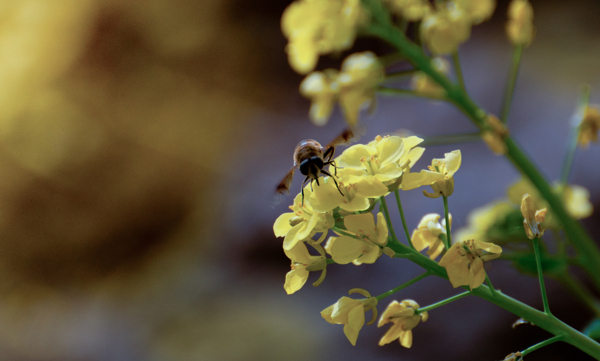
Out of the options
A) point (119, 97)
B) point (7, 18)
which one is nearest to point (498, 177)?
point (119, 97)

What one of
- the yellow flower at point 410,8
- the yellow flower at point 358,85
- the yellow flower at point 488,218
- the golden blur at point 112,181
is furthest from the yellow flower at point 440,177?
the golden blur at point 112,181

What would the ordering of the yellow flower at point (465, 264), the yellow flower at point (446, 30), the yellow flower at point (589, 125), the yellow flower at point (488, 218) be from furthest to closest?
the yellow flower at point (488, 218), the yellow flower at point (589, 125), the yellow flower at point (446, 30), the yellow flower at point (465, 264)

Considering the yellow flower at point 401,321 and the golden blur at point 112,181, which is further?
the golden blur at point 112,181

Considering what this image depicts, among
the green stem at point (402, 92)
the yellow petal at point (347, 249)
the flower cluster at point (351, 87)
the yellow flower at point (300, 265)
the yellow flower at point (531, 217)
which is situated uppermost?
the flower cluster at point (351, 87)

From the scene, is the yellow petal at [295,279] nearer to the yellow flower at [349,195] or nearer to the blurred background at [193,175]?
the yellow flower at [349,195]

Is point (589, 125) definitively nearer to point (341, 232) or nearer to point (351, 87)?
point (351, 87)

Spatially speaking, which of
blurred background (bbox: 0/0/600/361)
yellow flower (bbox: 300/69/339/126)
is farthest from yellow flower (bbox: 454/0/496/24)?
blurred background (bbox: 0/0/600/361)
